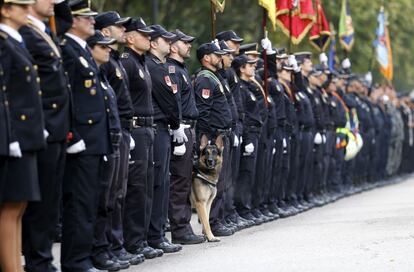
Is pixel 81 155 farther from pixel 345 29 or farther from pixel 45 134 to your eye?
pixel 345 29

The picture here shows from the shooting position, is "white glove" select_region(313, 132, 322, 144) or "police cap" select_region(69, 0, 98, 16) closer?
"police cap" select_region(69, 0, 98, 16)

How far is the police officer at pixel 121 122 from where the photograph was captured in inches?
463

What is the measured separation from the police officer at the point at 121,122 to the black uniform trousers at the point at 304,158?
887 cm

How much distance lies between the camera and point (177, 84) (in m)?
A: 13.9

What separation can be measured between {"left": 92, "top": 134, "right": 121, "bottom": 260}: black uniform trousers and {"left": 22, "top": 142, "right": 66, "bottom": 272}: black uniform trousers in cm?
113

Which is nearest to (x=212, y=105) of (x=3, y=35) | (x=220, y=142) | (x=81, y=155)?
(x=220, y=142)

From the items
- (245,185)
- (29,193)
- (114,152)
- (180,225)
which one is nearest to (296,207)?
(245,185)

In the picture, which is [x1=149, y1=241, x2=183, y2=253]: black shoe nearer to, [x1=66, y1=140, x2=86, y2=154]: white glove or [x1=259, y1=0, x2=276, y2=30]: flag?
[x1=66, y1=140, x2=86, y2=154]: white glove

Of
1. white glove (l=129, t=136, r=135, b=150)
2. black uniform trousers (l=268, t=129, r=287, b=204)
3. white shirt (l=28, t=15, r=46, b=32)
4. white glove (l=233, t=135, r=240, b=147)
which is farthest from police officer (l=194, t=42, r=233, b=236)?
white shirt (l=28, t=15, r=46, b=32)

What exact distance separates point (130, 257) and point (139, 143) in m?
1.08

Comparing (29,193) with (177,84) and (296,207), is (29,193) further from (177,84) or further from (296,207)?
(296,207)

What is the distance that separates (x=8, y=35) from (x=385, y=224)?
7.41 metres

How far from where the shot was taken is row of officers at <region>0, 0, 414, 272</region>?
9477 mm

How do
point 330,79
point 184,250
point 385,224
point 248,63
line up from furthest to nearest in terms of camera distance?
point 330,79, point 248,63, point 385,224, point 184,250
